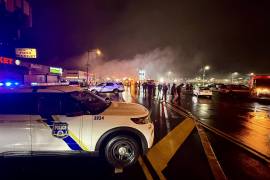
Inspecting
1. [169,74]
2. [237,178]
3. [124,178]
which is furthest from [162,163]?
[169,74]

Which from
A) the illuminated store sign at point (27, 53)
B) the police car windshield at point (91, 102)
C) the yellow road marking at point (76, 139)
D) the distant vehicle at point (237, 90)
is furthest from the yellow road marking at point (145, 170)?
the illuminated store sign at point (27, 53)

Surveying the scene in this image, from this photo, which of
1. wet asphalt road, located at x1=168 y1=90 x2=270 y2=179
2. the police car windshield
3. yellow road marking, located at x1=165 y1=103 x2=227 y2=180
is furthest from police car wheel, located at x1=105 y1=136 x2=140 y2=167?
wet asphalt road, located at x1=168 y1=90 x2=270 y2=179

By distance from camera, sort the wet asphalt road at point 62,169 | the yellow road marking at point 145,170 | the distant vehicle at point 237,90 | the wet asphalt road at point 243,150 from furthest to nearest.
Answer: the distant vehicle at point 237,90 < the wet asphalt road at point 243,150 < the wet asphalt road at point 62,169 < the yellow road marking at point 145,170

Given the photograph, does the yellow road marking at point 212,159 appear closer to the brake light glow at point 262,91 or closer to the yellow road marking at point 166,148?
the yellow road marking at point 166,148

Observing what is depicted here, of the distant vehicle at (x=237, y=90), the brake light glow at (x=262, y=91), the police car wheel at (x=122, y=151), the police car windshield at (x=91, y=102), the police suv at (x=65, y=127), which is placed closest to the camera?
the police suv at (x=65, y=127)

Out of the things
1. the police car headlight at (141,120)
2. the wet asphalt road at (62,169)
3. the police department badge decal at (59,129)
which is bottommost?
the wet asphalt road at (62,169)

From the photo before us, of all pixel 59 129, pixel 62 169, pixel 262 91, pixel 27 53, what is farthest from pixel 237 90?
pixel 59 129

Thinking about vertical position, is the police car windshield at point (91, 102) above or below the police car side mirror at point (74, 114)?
above

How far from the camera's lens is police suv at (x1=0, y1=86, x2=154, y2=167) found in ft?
17.6

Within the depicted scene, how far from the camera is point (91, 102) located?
663cm

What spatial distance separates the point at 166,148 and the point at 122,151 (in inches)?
75.8

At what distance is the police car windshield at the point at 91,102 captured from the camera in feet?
19.1

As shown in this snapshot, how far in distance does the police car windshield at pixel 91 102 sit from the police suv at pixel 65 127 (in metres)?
0.05

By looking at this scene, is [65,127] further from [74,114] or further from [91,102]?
[91,102]
